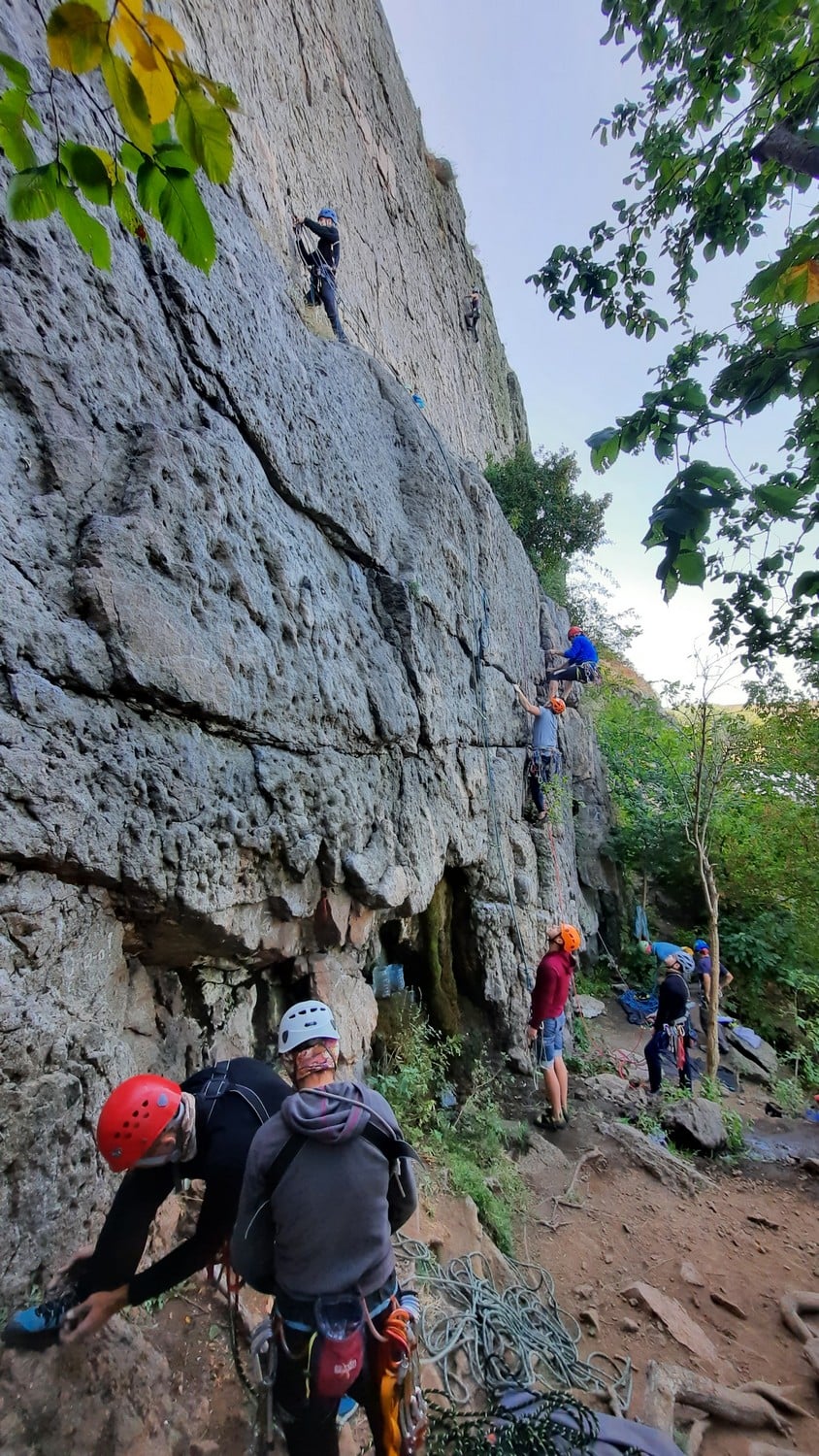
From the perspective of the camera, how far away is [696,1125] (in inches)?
239

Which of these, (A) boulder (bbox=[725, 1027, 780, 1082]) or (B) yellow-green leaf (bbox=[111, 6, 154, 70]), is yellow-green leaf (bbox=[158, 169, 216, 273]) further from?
(A) boulder (bbox=[725, 1027, 780, 1082])

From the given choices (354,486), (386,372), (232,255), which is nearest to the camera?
(232,255)

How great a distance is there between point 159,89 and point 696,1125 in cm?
774

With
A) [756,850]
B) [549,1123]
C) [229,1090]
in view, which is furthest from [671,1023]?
[229,1090]

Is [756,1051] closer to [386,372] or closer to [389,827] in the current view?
[389,827]

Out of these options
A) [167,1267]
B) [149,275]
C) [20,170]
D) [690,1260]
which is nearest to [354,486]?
[149,275]

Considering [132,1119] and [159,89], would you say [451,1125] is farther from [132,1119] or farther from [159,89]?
[159,89]

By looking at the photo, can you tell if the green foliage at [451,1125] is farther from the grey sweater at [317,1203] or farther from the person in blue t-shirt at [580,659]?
the person in blue t-shirt at [580,659]

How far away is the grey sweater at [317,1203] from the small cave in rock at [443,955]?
389 cm

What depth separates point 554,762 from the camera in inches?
347

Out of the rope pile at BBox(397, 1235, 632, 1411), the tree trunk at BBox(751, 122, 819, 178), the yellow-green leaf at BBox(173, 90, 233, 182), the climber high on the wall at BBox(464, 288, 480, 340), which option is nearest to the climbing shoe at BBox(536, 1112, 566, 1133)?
the rope pile at BBox(397, 1235, 632, 1411)

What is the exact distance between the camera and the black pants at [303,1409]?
1797 millimetres

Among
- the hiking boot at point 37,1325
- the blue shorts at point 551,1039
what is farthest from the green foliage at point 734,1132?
the hiking boot at point 37,1325

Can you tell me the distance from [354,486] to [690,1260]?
622 centimetres
